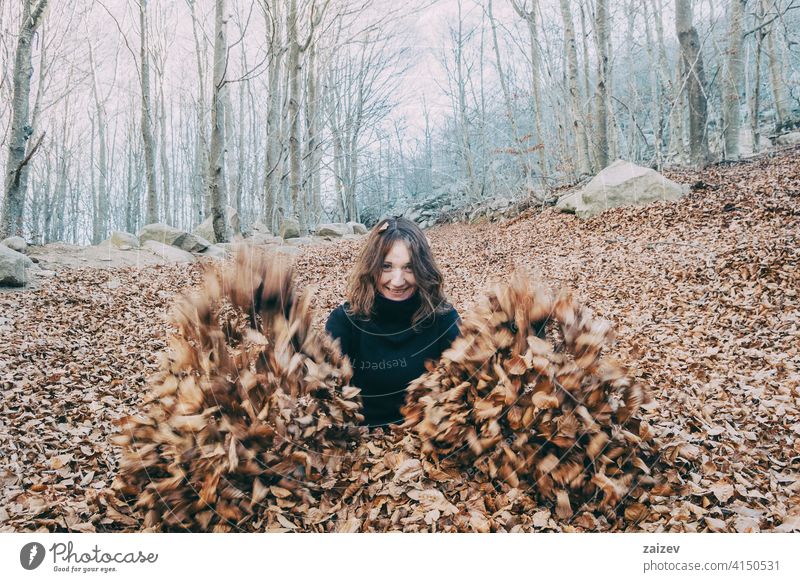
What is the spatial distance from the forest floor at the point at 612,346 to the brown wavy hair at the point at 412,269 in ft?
0.62

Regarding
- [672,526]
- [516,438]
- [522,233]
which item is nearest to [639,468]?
[672,526]

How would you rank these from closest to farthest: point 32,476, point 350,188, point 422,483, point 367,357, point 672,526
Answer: point 672,526 < point 422,483 < point 32,476 < point 367,357 < point 350,188

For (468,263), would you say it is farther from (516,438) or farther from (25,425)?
(25,425)

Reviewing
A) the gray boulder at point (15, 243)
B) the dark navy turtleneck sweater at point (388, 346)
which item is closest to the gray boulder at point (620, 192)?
the dark navy turtleneck sweater at point (388, 346)

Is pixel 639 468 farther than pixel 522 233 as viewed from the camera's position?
No

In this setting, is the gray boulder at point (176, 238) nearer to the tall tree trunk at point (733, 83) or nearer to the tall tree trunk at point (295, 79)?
the tall tree trunk at point (295, 79)

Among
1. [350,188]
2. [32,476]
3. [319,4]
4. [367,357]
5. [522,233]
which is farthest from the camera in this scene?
[522,233]

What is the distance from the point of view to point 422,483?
4.22 ft

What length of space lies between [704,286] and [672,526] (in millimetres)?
2483

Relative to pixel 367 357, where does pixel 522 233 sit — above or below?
above

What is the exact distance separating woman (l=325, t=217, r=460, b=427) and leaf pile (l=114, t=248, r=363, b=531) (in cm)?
35

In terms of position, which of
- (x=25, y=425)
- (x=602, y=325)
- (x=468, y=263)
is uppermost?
(x=468, y=263)

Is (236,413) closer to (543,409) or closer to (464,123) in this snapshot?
(543,409)

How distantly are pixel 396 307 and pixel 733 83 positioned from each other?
9.34m
